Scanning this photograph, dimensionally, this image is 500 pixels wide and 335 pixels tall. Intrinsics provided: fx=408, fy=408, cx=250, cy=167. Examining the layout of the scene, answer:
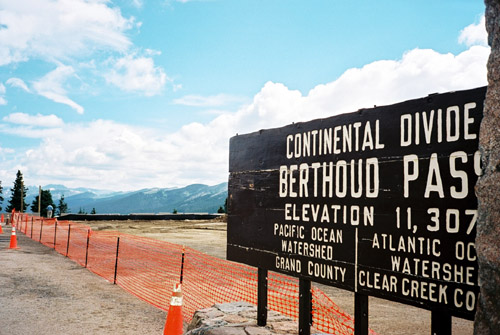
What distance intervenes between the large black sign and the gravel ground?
374 centimetres

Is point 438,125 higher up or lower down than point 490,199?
higher up

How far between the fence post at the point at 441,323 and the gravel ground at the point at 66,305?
16.5ft

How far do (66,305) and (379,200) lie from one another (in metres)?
7.40

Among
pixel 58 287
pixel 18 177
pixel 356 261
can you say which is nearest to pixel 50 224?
pixel 58 287

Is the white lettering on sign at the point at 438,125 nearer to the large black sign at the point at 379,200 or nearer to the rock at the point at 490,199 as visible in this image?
the large black sign at the point at 379,200

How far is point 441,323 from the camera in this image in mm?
3051

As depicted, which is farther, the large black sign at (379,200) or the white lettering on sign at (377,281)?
the white lettering on sign at (377,281)

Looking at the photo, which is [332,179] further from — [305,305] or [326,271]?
[305,305]

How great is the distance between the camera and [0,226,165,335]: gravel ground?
6969 mm

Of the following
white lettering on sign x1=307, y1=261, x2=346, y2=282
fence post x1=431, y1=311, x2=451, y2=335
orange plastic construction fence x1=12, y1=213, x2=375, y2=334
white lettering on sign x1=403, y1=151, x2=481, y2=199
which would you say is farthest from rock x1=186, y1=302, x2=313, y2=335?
white lettering on sign x1=403, y1=151, x2=481, y2=199

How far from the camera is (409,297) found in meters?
3.18

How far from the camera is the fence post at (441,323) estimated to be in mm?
3037

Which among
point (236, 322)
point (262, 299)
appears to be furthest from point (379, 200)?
point (236, 322)

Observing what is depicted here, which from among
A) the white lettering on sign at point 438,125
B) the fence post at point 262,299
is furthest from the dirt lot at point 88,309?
the white lettering on sign at point 438,125
